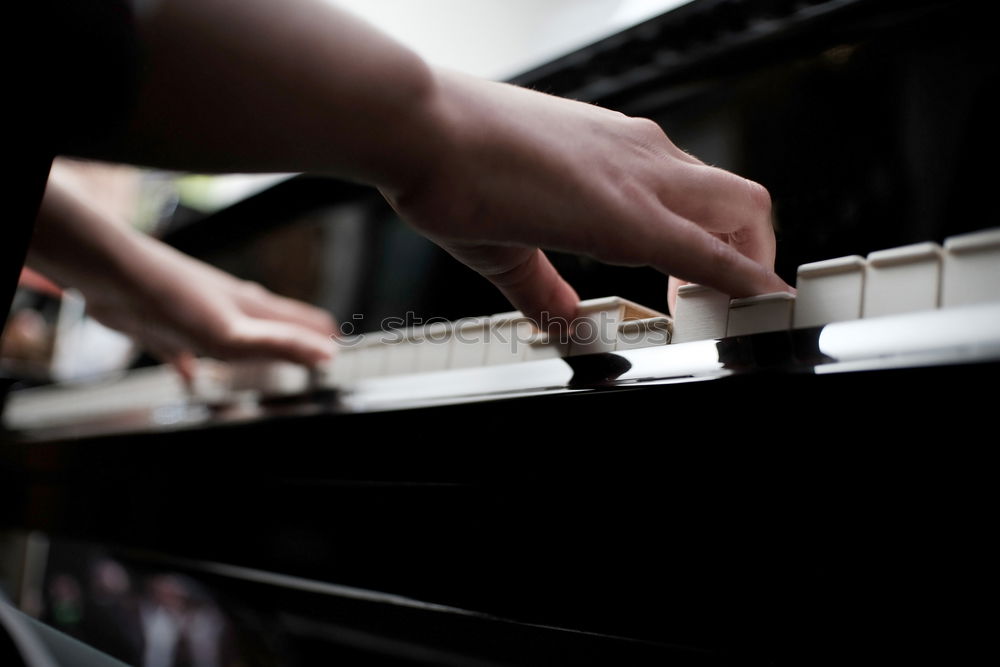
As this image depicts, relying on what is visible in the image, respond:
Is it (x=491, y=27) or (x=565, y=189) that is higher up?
(x=491, y=27)

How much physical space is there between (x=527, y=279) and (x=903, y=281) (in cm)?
21

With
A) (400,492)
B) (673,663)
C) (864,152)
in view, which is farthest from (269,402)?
(864,152)

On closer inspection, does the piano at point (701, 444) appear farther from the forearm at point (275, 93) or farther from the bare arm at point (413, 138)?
the forearm at point (275, 93)

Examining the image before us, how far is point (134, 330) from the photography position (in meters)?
0.98

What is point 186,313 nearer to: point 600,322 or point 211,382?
point 211,382

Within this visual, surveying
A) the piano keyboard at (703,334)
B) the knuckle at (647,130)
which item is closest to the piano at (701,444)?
the piano keyboard at (703,334)

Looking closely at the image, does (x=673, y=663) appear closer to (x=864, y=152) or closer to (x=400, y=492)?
(x=400, y=492)

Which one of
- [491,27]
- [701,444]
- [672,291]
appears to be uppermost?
[491,27]

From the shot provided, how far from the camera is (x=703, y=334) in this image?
404mm

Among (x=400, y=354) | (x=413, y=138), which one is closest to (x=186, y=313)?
(x=400, y=354)

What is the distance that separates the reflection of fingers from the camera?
0.38 m

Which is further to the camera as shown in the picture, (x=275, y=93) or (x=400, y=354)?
(x=400, y=354)

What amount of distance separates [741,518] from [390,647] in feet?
2.48

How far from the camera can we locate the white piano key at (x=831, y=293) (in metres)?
0.36
